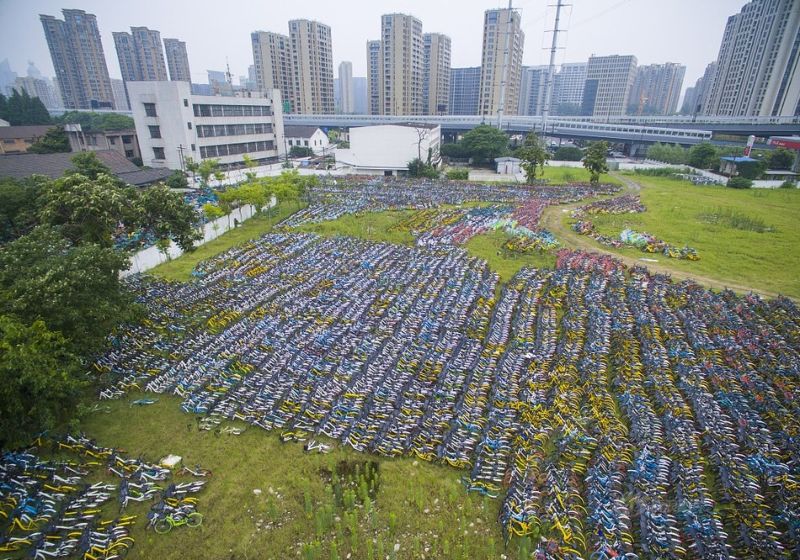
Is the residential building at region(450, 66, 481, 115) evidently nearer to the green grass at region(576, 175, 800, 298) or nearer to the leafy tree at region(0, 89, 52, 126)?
the green grass at region(576, 175, 800, 298)

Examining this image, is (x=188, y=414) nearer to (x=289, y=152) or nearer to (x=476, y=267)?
(x=476, y=267)

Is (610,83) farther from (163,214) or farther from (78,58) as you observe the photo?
(78,58)

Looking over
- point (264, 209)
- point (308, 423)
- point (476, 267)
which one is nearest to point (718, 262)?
point (476, 267)

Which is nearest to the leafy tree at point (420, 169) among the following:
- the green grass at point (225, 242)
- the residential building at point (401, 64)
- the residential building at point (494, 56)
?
the green grass at point (225, 242)

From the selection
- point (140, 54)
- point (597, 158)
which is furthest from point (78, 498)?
point (140, 54)

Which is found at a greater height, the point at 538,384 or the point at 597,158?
the point at 597,158
